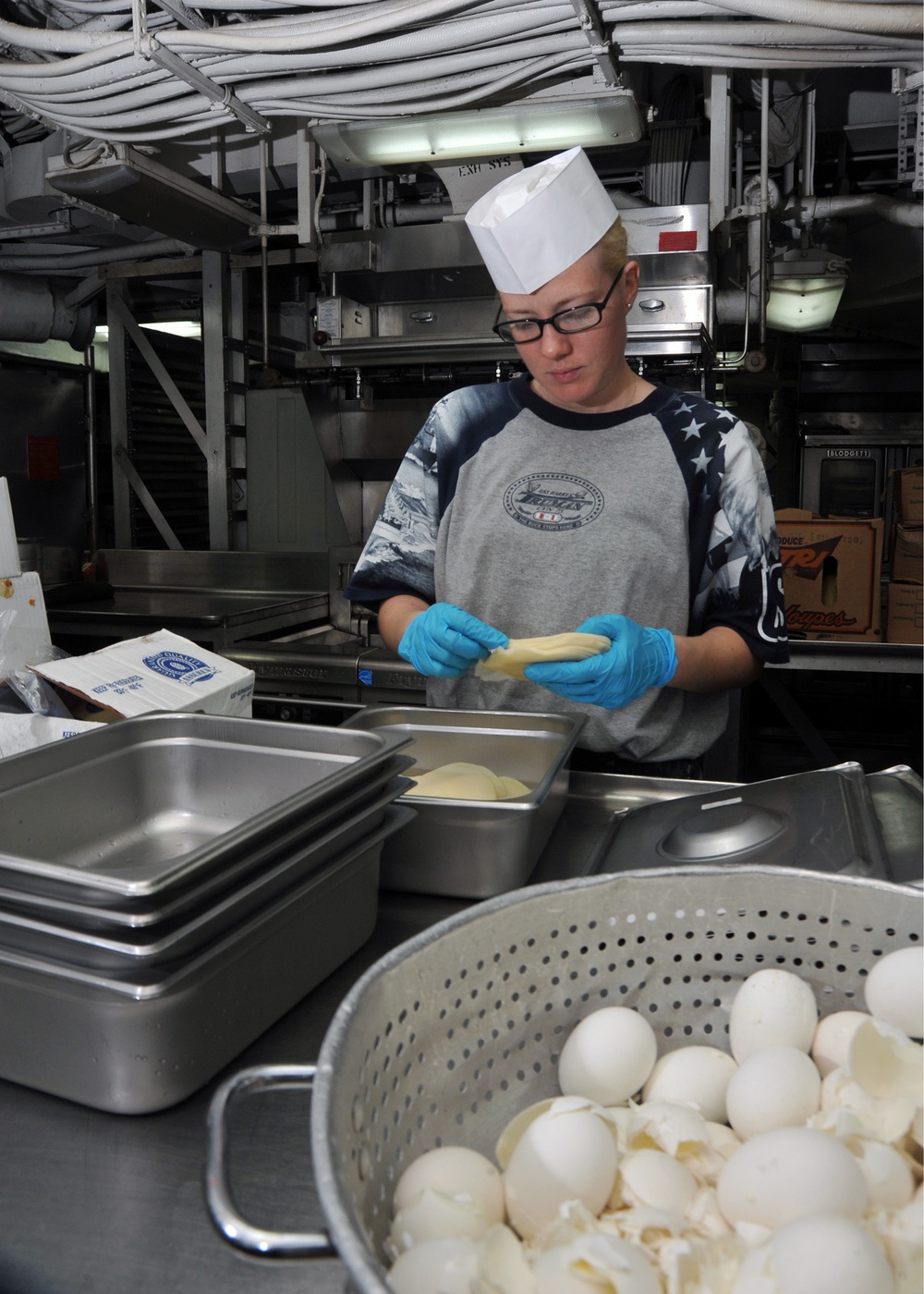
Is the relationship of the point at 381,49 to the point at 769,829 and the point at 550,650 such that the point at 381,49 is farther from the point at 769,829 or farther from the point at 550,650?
the point at 769,829

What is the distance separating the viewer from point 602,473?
1.86 meters

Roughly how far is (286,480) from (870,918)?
15.9ft

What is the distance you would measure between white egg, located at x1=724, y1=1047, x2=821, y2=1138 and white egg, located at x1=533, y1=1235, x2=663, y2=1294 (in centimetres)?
17

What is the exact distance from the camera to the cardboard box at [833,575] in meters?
3.62

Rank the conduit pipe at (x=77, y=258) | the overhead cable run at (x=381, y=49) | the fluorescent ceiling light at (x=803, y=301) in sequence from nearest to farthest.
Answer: the overhead cable run at (x=381, y=49)
the fluorescent ceiling light at (x=803, y=301)
the conduit pipe at (x=77, y=258)

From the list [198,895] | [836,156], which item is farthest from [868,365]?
[198,895]

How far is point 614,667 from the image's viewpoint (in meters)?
1.50

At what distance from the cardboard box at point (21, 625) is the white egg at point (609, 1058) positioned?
3.63ft

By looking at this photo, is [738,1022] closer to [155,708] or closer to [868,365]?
[155,708]

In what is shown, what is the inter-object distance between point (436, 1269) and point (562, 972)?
0.27m

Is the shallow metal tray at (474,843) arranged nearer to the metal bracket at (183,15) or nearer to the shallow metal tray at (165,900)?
the shallow metal tray at (165,900)

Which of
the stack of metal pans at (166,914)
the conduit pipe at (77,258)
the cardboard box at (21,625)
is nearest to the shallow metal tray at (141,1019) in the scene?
the stack of metal pans at (166,914)

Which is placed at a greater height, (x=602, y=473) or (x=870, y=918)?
(x=602, y=473)

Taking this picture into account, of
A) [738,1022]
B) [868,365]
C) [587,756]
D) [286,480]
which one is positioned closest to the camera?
[738,1022]
